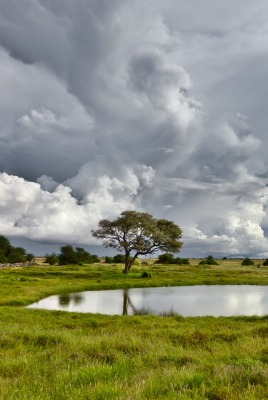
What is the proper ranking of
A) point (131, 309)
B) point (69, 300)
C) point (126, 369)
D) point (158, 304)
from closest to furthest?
point (126, 369), point (131, 309), point (158, 304), point (69, 300)

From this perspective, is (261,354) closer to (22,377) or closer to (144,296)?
(22,377)

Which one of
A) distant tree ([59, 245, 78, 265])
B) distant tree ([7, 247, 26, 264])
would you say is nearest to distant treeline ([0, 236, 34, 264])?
distant tree ([7, 247, 26, 264])

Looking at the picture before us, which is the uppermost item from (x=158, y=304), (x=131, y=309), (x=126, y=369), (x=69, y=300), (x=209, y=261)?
(x=209, y=261)

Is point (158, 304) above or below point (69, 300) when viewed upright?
below

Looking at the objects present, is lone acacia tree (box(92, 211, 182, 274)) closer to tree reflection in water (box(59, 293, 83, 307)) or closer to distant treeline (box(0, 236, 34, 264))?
tree reflection in water (box(59, 293, 83, 307))

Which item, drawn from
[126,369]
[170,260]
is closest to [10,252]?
[170,260]

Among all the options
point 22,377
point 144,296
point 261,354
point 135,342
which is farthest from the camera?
point 144,296

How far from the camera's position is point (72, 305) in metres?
38.9

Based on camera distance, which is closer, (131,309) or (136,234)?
(131,309)

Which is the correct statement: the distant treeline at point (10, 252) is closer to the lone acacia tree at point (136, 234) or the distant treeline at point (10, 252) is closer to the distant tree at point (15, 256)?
the distant tree at point (15, 256)

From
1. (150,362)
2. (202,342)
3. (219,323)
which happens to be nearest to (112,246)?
(219,323)

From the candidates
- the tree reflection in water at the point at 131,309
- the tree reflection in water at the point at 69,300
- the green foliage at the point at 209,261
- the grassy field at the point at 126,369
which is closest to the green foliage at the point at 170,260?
the green foliage at the point at 209,261

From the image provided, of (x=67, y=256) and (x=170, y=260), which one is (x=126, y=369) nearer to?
(x=67, y=256)

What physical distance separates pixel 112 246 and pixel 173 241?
46.8 feet
